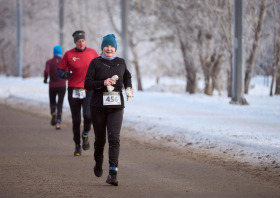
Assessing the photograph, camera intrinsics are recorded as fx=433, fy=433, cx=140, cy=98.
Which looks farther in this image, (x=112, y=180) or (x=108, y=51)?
(x=108, y=51)

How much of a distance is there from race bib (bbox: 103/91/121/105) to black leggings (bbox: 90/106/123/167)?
13cm

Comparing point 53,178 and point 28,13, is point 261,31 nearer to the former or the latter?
point 53,178

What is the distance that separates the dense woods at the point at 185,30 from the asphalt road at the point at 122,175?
11.8 metres

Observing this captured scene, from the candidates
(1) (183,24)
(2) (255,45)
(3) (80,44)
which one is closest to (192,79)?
(1) (183,24)

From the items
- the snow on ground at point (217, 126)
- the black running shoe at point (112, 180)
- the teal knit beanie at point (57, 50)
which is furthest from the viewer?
the teal knit beanie at point (57, 50)

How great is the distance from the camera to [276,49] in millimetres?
19578

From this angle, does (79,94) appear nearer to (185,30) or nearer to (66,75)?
(66,75)

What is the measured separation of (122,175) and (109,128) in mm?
983

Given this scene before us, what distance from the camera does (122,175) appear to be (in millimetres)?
6629

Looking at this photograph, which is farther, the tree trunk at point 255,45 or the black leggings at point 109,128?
the tree trunk at point 255,45

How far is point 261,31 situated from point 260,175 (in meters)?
13.6

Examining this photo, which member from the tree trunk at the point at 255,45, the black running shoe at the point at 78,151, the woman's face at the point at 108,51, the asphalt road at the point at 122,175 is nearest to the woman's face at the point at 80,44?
the black running shoe at the point at 78,151

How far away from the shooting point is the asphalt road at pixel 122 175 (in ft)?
18.5

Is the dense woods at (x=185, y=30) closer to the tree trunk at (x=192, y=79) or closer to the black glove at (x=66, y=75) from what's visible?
the tree trunk at (x=192, y=79)
